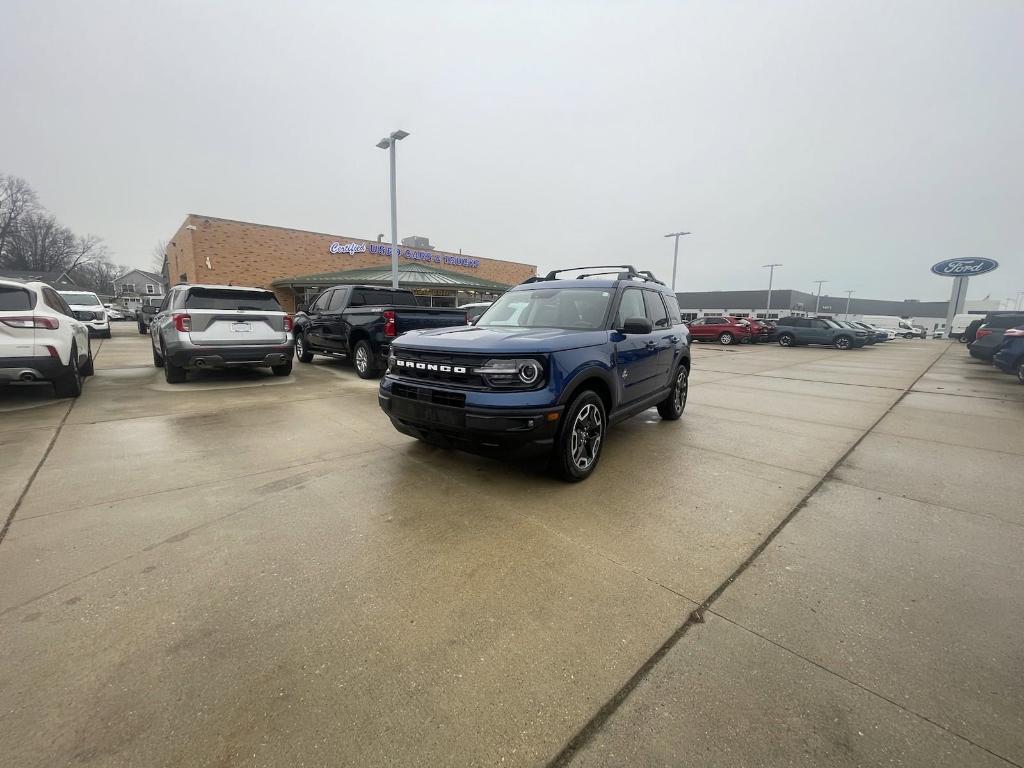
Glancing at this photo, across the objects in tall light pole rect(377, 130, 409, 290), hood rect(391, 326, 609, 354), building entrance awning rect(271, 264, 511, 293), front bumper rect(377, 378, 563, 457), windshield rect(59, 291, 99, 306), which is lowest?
front bumper rect(377, 378, 563, 457)

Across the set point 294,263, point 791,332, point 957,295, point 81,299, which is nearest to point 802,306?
point 957,295

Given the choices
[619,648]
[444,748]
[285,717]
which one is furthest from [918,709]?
[285,717]

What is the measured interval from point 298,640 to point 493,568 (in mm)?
1048

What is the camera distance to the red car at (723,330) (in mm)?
25016

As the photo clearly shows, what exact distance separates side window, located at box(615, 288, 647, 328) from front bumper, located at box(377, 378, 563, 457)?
1551 millimetres

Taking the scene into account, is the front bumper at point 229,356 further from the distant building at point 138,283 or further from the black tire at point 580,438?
the distant building at point 138,283

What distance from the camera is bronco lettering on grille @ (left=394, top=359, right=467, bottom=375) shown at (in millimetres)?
3594

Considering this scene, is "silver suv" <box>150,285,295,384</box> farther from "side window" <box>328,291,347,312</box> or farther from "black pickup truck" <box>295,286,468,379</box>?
"side window" <box>328,291,347,312</box>

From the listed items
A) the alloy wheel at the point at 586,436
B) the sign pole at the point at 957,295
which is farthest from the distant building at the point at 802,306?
the alloy wheel at the point at 586,436

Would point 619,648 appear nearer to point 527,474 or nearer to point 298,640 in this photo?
point 298,640

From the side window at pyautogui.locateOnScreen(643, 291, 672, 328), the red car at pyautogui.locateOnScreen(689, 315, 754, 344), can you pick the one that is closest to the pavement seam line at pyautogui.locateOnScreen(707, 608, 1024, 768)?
the side window at pyautogui.locateOnScreen(643, 291, 672, 328)

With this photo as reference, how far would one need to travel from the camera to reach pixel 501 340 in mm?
3658

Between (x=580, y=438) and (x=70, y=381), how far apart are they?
7373 mm

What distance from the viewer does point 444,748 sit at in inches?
61.6
